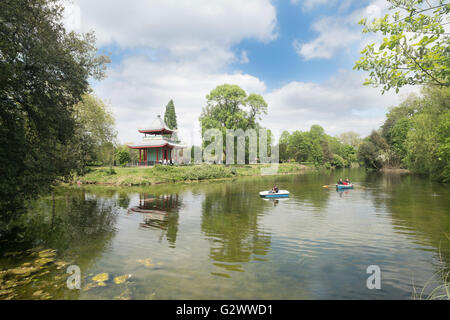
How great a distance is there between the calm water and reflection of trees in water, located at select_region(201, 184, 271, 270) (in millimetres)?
47

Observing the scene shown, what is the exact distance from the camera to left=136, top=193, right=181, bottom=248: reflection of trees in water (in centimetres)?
1193

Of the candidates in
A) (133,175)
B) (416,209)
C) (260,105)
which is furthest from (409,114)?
(133,175)

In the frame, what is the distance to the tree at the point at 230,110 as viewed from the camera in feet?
169

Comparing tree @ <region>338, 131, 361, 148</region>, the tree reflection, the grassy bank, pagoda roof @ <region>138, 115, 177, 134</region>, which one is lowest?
the tree reflection

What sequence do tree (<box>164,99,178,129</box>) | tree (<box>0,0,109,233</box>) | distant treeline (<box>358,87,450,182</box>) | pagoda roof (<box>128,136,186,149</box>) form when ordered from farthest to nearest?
tree (<box>164,99,178,129</box>)
pagoda roof (<box>128,136,186,149</box>)
distant treeline (<box>358,87,450,182</box>)
tree (<box>0,0,109,233</box>)

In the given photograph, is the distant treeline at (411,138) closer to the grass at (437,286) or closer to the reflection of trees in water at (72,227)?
the grass at (437,286)

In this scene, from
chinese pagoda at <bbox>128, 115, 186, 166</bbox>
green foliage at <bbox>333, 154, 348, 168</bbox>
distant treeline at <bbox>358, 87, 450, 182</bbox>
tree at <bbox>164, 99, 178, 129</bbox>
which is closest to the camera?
distant treeline at <bbox>358, 87, 450, 182</bbox>

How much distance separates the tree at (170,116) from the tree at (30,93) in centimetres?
5267

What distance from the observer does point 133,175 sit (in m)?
34.4

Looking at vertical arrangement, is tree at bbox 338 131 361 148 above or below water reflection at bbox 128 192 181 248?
above

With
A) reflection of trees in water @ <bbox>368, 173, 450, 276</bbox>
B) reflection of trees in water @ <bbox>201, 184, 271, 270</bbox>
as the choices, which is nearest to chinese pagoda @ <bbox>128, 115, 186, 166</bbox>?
reflection of trees in water @ <bbox>201, 184, 271, 270</bbox>

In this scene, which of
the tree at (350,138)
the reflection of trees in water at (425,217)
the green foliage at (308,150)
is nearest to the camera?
the reflection of trees in water at (425,217)

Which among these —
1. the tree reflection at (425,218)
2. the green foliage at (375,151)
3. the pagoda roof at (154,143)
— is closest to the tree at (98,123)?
the pagoda roof at (154,143)

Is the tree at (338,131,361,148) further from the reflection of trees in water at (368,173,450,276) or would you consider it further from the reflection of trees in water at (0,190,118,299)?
the reflection of trees in water at (0,190,118,299)
